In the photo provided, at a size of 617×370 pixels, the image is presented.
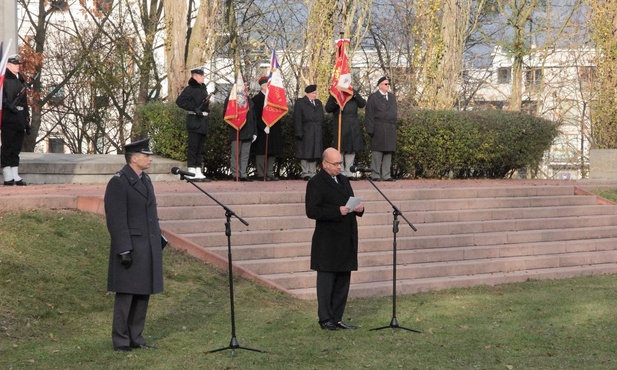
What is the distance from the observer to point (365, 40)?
160ft

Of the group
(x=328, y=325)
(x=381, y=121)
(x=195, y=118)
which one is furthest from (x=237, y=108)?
(x=328, y=325)

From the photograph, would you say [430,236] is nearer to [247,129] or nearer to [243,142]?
[247,129]

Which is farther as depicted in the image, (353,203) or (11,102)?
(11,102)

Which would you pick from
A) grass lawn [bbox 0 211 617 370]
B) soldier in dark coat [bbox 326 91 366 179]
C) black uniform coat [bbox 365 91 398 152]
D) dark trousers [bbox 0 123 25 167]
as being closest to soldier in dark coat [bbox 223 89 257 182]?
soldier in dark coat [bbox 326 91 366 179]

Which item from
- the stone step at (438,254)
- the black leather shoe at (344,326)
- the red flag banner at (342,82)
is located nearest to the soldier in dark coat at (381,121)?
the red flag banner at (342,82)

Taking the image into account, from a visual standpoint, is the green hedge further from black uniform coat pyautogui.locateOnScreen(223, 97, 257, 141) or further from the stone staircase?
the stone staircase

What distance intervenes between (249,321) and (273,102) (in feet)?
32.4

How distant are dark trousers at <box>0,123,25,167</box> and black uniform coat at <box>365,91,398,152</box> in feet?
23.7

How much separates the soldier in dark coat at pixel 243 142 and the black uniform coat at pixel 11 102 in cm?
434

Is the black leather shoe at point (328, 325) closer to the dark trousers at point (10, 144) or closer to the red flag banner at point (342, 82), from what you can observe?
the dark trousers at point (10, 144)

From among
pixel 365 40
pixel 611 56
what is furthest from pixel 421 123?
pixel 365 40

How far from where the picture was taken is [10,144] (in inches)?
742

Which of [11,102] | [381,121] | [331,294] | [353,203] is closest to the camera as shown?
[353,203]

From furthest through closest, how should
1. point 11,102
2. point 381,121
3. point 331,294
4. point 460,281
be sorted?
point 381,121, point 11,102, point 460,281, point 331,294
